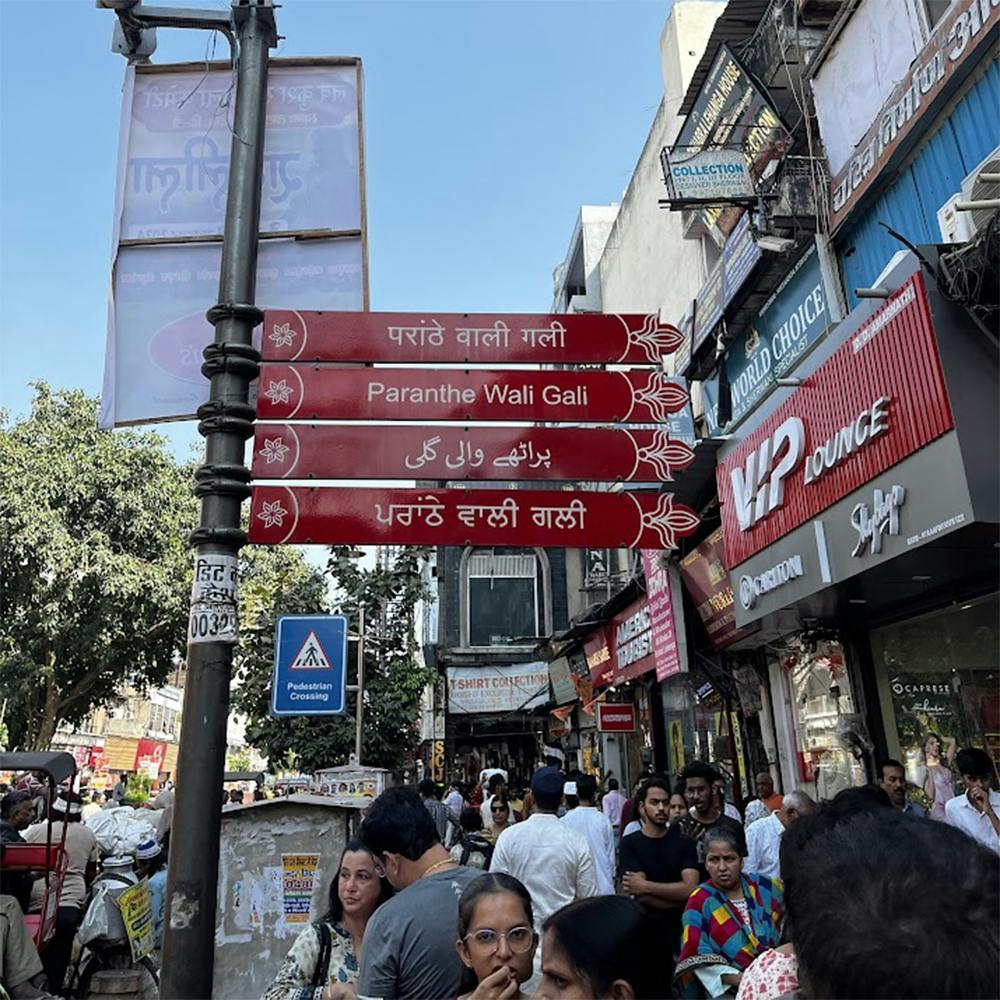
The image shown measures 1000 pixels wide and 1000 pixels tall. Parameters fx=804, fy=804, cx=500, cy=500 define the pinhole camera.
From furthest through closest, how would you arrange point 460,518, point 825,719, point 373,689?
point 373,689 → point 825,719 → point 460,518

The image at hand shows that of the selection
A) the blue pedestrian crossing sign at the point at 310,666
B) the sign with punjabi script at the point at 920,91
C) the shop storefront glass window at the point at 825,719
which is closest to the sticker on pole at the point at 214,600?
the blue pedestrian crossing sign at the point at 310,666

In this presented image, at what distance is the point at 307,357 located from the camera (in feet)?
14.7

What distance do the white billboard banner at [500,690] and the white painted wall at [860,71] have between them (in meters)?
17.5

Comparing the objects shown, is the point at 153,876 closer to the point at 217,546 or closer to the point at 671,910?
the point at 671,910

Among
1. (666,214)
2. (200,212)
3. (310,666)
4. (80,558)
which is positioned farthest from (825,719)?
(80,558)

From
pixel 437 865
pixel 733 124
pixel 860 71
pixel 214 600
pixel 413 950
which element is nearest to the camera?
pixel 413 950

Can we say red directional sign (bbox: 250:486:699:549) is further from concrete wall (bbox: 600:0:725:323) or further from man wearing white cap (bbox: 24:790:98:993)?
concrete wall (bbox: 600:0:725:323)

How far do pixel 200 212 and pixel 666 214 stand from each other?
13986 mm

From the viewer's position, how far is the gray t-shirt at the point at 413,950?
8.41ft

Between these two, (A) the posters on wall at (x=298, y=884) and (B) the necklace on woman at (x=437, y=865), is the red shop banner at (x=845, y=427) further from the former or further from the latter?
(A) the posters on wall at (x=298, y=884)

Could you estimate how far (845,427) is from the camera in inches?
271

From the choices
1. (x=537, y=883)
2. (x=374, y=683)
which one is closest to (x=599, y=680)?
(x=374, y=683)

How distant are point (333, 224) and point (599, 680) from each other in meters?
14.3

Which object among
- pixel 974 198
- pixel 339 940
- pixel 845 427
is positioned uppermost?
pixel 974 198
